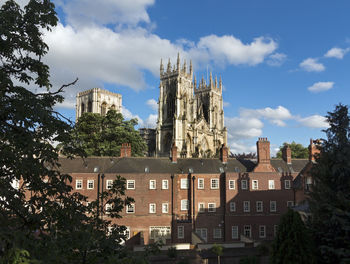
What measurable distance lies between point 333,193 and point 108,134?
4815 cm

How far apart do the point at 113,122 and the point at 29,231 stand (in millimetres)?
57231

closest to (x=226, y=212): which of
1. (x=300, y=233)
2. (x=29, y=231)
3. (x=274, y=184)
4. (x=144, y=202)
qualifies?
(x=274, y=184)

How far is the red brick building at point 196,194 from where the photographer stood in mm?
36406

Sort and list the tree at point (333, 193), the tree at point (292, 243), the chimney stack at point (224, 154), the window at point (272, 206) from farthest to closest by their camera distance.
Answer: the chimney stack at point (224, 154)
the window at point (272, 206)
the tree at point (292, 243)
the tree at point (333, 193)

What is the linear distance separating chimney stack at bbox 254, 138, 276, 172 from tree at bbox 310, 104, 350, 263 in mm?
21573

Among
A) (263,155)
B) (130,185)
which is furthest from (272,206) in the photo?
(130,185)

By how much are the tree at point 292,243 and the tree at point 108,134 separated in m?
41.1

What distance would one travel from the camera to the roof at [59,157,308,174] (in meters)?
37.8

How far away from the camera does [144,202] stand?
36844mm

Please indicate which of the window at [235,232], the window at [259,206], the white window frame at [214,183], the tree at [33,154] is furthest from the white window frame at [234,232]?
the tree at [33,154]

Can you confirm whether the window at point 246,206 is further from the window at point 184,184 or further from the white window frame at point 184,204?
the window at point 184,184

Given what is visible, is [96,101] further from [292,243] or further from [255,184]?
[292,243]

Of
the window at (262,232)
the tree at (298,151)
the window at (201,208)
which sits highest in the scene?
the tree at (298,151)

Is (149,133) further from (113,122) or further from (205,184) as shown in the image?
(205,184)
